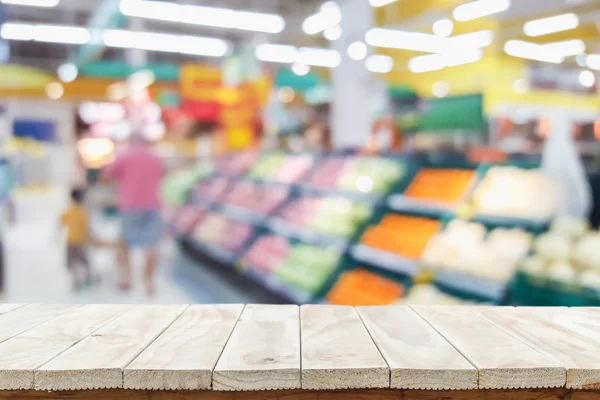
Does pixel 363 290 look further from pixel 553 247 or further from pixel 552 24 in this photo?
pixel 552 24

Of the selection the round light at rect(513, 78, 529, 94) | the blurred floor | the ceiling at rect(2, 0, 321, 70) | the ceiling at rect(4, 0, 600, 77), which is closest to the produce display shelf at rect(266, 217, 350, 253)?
the blurred floor

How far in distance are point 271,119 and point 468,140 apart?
5.61 meters

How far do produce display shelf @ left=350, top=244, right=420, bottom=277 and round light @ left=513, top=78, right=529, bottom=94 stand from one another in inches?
395

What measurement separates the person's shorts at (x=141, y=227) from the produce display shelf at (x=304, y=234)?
135cm

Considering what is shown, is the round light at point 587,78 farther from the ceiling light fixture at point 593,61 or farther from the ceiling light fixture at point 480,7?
the ceiling light fixture at point 480,7

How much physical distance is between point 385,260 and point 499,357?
9.35ft

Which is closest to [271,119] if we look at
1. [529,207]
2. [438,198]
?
[438,198]

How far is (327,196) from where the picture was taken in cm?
550

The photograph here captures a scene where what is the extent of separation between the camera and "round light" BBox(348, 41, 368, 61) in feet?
27.6

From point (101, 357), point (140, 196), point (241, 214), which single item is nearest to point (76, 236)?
point (140, 196)

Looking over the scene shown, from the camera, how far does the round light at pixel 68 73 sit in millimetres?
19603

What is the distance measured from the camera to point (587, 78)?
43.3 ft

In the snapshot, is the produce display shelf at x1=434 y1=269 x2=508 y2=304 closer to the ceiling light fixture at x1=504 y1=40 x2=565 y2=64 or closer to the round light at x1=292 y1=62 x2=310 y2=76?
the ceiling light fixture at x1=504 y1=40 x2=565 y2=64

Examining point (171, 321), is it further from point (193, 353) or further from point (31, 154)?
point (31, 154)
